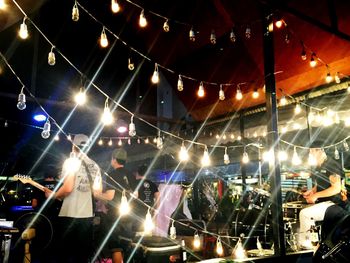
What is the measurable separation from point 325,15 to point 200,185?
776 centimetres

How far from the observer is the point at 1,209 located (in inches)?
305

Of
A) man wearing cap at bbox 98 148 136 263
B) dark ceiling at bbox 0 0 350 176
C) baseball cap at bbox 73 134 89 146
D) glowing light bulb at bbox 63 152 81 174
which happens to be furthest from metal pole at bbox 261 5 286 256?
baseball cap at bbox 73 134 89 146

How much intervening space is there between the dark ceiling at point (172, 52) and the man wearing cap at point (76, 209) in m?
2.12

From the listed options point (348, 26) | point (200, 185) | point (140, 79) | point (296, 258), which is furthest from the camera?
point (140, 79)

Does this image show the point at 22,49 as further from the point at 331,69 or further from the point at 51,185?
the point at 331,69

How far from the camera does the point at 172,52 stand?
980cm

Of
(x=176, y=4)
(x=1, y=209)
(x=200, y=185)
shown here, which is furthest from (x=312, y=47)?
(x=1, y=209)

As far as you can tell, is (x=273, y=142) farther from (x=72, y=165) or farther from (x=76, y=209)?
(x=76, y=209)

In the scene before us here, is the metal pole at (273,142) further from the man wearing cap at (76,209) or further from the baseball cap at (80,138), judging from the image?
the baseball cap at (80,138)

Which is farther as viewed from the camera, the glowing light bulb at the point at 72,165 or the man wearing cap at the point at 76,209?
the man wearing cap at the point at 76,209

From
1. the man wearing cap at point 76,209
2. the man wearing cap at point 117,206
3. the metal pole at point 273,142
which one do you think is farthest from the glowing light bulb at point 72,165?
the metal pole at point 273,142

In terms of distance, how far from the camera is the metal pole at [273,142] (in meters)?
4.08

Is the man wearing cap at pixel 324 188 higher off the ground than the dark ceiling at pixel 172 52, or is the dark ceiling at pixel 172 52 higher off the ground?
the dark ceiling at pixel 172 52

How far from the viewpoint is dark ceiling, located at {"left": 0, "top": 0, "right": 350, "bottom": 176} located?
249 inches
